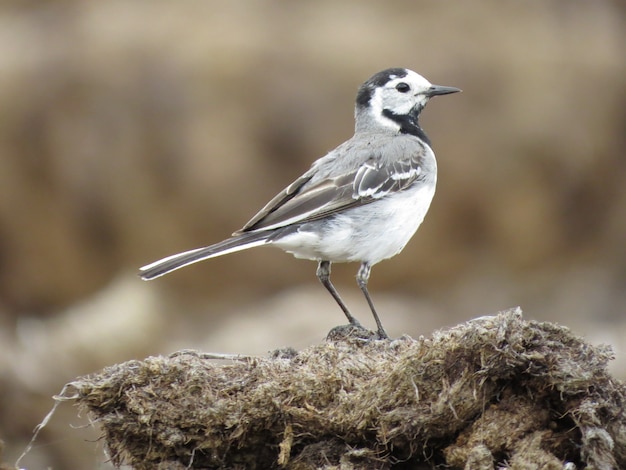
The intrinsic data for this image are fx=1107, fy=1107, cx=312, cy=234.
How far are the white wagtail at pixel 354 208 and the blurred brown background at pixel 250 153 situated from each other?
22.3 ft

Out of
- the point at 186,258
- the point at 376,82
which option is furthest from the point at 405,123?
the point at 186,258

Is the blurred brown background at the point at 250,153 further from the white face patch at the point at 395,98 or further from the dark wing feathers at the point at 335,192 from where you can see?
the dark wing feathers at the point at 335,192

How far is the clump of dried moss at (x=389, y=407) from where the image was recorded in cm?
638

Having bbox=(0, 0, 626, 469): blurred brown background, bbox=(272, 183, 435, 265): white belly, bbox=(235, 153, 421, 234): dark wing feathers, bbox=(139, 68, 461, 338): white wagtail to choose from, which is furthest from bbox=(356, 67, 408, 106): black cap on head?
bbox=(0, 0, 626, 469): blurred brown background

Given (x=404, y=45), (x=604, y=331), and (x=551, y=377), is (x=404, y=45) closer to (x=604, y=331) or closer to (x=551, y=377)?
(x=604, y=331)

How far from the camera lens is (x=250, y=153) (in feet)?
56.2

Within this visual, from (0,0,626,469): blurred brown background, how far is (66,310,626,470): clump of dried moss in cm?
950

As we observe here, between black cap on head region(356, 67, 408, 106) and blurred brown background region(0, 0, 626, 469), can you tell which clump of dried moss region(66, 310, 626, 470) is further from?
blurred brown background region(0, 0, 626, 469)

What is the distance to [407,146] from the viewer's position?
1021 centimetres

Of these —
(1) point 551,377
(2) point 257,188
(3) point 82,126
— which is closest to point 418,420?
(1) point 551,377

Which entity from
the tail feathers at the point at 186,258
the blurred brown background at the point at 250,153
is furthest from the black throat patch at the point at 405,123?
the blurred brown background at the point at 250,153

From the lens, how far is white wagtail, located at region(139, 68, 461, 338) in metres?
9.08

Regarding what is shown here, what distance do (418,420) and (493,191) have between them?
11.5 meters

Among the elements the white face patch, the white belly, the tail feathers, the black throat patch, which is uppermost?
the white face patch
